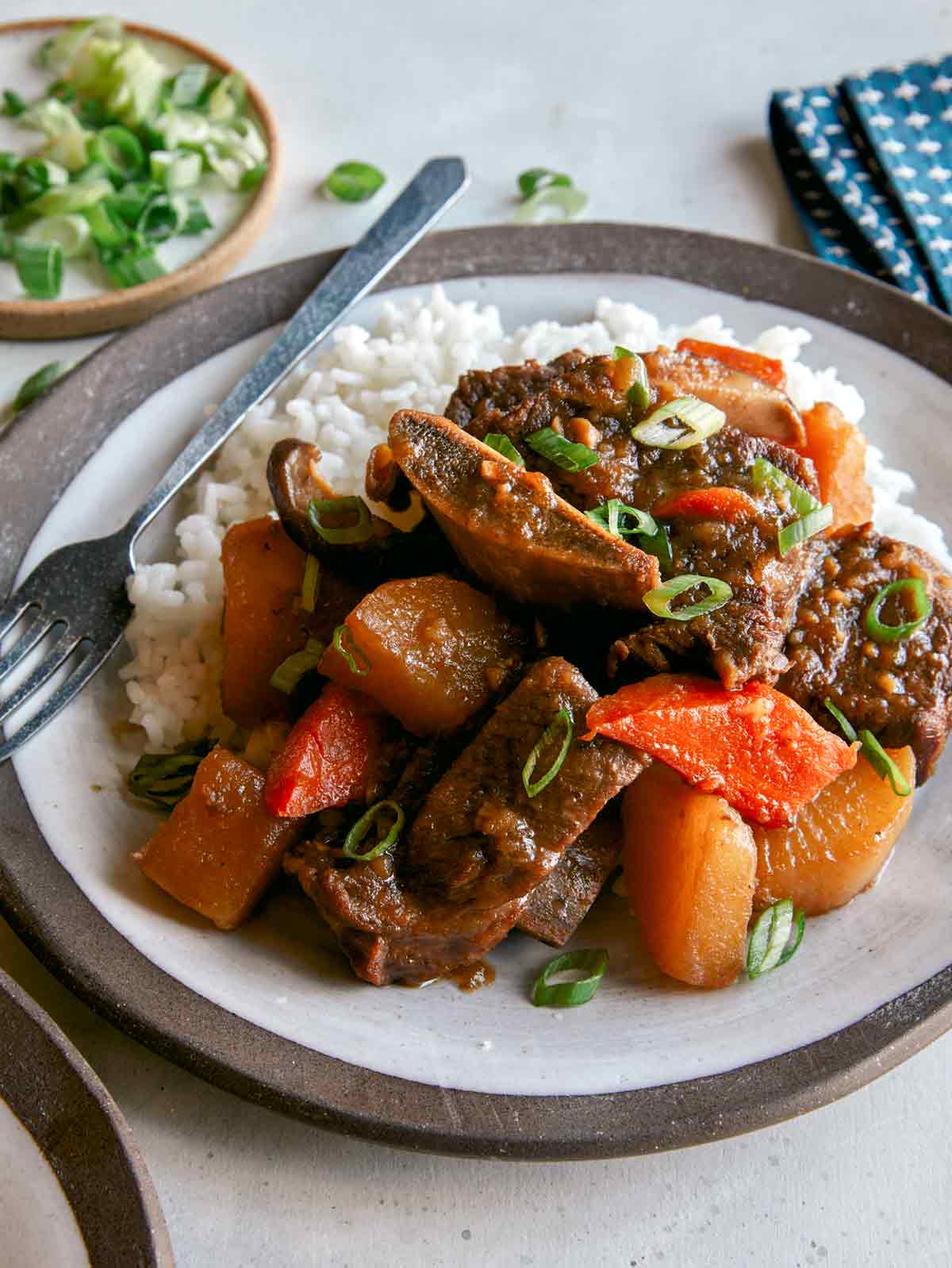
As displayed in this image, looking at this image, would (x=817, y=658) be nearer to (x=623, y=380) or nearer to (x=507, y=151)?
(x=623, y=380)

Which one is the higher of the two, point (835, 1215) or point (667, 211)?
point (667, 211)

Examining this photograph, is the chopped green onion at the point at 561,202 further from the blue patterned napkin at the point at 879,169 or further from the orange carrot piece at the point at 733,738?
the orange carrot piece at the point at 733,738

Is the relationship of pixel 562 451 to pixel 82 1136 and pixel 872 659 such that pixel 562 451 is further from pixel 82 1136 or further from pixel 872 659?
pixel 82 1136

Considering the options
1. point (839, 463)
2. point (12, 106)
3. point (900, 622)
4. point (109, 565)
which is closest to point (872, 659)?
point (900, 622)

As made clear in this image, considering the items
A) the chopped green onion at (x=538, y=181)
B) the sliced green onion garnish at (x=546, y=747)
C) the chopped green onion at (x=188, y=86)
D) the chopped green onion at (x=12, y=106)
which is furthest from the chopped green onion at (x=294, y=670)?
the chopped green onion at (x=12, y=106)

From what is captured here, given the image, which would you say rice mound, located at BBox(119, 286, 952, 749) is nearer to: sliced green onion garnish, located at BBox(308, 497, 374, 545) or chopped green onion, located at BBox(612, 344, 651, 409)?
sliced green onion garnish, located at BBox(308, 497, 374, 545)

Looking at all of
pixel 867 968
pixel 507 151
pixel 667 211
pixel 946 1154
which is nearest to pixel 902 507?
pixel 867 968
